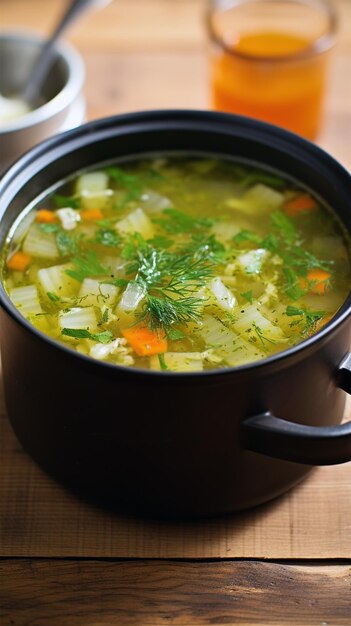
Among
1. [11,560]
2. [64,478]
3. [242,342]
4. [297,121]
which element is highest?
[297,121]

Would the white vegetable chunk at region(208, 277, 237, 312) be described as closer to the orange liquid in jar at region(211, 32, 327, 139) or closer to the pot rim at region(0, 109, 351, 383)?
the pot rim at region(0, 109, 351, 383)

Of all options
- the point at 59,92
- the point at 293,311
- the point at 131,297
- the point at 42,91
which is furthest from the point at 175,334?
the point at 42,91

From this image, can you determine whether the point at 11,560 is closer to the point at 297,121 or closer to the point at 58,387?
the point at 58,387

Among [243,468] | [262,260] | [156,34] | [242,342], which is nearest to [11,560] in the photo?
[243,468]

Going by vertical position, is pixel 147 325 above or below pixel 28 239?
below

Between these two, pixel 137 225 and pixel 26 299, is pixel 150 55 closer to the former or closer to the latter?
pixel 137 225

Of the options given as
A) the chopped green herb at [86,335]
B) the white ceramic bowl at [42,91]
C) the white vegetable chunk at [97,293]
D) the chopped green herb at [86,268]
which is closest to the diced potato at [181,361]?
the chopped green herb at [86,335]
